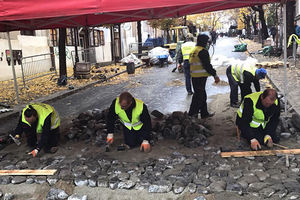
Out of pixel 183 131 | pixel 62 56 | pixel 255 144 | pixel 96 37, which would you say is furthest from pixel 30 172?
pixel 96 37

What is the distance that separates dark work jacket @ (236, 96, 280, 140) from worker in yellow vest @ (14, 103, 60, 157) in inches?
117

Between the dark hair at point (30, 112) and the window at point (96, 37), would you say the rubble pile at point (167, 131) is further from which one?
the window at point (96, 37)

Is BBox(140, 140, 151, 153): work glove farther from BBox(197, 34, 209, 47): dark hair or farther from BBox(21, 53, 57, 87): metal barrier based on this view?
BBox(21, 53, 57, 87): metal barrier

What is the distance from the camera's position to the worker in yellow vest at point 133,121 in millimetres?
4559

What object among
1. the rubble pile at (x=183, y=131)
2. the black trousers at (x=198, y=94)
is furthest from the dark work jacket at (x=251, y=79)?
the rubble pile at (x=183, y=131)

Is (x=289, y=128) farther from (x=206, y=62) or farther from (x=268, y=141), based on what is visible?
(x=206, y=62)

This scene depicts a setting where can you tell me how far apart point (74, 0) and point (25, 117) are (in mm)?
1849

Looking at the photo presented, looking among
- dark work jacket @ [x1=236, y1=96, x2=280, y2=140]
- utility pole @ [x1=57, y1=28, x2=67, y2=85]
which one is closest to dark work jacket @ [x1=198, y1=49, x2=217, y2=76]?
dark work jacket @ [x1=236, y1=96, x2=280, y2=140]

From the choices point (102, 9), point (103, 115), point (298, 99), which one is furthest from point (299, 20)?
point (102, 9)

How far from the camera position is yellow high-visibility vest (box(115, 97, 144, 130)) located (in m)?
4.55

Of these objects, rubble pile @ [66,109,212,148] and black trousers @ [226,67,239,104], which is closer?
rubble pile @ [66,109,212,148]

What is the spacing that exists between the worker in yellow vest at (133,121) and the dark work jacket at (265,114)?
4.66ft

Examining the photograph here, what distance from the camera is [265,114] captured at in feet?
14.4

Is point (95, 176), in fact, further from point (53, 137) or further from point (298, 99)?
point (298, 99)
